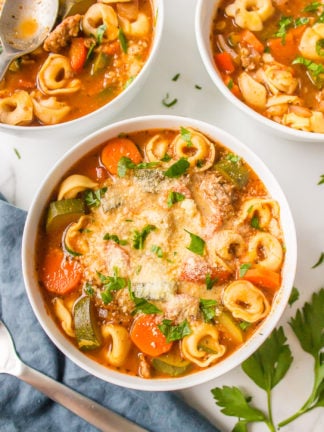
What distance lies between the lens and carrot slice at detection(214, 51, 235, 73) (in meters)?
4.25

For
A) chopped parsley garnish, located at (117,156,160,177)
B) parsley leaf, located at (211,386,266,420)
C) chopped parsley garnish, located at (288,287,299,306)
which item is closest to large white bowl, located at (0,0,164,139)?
chopped parsley garnish, located at (117,156,160,177)

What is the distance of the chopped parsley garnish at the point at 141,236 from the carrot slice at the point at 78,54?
1.09 meters

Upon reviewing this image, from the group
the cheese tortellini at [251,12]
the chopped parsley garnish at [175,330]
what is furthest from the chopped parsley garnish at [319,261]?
the cheese tortellini at [251,12]

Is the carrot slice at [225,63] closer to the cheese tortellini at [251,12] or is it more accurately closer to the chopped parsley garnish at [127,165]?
the cheese tortellini at [251,12]

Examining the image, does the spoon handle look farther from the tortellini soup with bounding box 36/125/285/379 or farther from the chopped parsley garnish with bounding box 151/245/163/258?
the chopped parsley garnish with bounding box 151/245/163/258

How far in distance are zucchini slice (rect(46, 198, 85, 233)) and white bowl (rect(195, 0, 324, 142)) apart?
102 cm

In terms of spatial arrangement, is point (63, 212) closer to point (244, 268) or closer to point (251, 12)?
point (244, 268)

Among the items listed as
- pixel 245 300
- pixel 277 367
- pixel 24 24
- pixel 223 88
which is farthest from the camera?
pixel 24 24

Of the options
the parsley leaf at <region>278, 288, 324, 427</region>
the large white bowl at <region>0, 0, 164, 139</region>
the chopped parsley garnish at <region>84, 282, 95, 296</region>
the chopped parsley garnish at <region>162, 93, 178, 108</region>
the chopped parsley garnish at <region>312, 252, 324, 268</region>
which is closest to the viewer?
the chopped parsley garnish at <region>84, 282, 95, 296</region>

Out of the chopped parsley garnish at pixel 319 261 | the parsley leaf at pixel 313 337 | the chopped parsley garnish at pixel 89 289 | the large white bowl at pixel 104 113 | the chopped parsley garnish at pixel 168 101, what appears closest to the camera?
the chopped parsley garnish at pixel 89 289

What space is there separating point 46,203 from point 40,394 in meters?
1.18

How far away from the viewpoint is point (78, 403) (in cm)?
427

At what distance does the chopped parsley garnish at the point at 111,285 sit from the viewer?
3.91m

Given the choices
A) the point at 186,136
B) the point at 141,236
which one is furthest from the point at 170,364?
the point at 186,136
